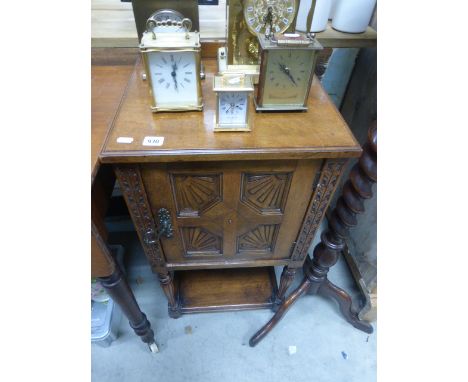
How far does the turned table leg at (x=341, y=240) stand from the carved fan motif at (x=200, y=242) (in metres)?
0.37

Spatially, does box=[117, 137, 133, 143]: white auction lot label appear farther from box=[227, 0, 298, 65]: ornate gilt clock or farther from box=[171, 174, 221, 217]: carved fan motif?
box=[227, 0, 298, 65]: ornate gilt clock

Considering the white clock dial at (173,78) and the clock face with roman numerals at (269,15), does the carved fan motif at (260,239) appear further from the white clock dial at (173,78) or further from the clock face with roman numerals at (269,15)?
the clock face with roman numerals at (269,15)

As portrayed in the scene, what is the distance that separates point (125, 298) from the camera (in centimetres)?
83

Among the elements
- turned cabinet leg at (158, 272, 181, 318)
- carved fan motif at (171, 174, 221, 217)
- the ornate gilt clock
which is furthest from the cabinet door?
the ornate gilt clock

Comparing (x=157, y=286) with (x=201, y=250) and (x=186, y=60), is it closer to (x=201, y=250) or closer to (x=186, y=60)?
(x=201, y=250)

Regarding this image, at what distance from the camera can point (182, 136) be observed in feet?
1.95

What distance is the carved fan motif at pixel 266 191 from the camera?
26.1 inches

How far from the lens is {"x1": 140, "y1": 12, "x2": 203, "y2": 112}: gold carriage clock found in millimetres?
573

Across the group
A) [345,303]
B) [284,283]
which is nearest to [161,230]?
[284,283]

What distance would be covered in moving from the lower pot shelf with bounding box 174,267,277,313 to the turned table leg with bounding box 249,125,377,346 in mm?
104

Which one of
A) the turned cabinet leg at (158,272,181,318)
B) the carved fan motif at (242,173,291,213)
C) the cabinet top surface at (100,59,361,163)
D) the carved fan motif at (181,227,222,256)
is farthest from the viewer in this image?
the turned cabinet leg at (158,272,181,318)

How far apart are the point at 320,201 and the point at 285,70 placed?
0.33 m

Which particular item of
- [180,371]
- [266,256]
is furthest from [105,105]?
[180,371]

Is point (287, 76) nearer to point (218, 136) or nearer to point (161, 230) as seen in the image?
point (218, 136)
